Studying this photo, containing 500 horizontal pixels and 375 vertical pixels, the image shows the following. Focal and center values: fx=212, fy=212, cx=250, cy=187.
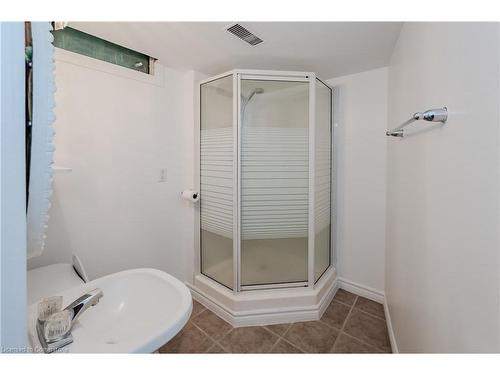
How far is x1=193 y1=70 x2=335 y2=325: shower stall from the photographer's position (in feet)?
5.42

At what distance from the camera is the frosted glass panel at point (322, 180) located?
5.77ft

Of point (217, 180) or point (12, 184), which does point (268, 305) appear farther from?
point (12, 184)

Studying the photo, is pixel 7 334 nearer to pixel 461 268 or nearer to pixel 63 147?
pixel 461 268

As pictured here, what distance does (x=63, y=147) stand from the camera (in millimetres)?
1334

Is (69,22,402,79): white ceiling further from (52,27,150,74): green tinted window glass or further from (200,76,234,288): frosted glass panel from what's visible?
(200,76,234,288): frosted glass panel

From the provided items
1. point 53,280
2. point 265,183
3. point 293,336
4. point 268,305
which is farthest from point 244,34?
point 293,336

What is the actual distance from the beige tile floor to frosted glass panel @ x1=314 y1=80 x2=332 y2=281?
0.38 metres

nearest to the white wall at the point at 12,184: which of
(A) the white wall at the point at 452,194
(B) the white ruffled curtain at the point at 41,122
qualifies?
(B) the white ruffled curtain at the point at 41,122

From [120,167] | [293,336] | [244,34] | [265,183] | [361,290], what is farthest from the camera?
[361,290]

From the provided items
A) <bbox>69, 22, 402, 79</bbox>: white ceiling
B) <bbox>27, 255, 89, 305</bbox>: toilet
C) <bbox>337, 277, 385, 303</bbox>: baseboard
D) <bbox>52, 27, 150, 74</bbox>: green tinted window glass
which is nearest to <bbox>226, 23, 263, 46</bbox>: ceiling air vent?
<bbox>69, 22, 402, 79</bbox>: white ceiling

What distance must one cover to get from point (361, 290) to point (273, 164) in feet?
4.64

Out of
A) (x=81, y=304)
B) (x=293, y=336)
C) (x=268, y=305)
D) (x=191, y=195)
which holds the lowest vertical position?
(x=293, y=336)

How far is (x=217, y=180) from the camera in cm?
177

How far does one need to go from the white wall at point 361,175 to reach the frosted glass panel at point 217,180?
1039 mm
